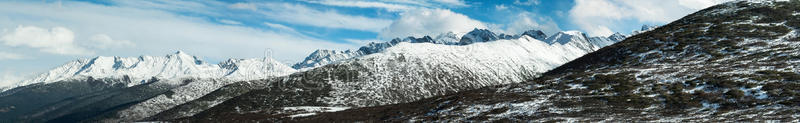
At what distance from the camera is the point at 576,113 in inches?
1962

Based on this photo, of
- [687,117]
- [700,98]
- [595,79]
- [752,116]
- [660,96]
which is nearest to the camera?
[752,116]

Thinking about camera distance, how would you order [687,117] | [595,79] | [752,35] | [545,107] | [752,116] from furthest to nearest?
1. [752,35]
2. [595,79]
3. [545,107]
4. [687,117]
5. [752,116]

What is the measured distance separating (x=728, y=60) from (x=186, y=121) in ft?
413

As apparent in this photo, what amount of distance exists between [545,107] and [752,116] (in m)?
20.7

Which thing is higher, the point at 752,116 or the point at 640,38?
the point at 640,38

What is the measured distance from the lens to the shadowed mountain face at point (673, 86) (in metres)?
44.4

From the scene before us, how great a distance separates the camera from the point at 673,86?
179ft

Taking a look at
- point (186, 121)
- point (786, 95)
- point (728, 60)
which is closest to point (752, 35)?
point (728, 60)

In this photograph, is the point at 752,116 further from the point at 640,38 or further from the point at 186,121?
the point at 186,121

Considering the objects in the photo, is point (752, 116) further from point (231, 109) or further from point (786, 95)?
point (231, 109)

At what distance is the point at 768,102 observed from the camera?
42250mm

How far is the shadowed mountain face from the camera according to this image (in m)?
44.4

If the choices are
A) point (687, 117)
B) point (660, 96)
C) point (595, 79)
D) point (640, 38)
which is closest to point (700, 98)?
point (660, 96)

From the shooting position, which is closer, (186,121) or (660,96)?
(660,96)
